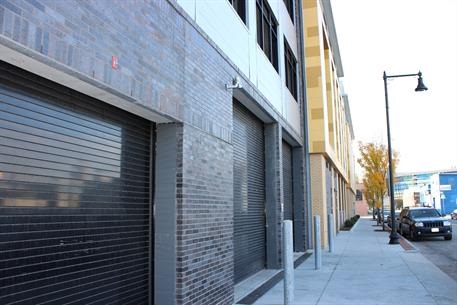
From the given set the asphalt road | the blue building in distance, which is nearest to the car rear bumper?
the asphalt road

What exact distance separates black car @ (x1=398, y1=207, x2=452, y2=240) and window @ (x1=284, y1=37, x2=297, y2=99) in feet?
36.6

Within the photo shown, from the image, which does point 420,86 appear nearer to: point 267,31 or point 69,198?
point 267,31

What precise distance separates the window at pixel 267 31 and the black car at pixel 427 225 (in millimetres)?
14365

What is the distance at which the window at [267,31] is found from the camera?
12.8 m

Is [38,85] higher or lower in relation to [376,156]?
lower

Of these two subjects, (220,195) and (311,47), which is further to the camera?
(311,47)

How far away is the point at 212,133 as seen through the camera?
305 inches

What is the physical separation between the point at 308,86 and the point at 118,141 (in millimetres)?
16140

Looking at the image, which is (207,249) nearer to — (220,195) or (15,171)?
(220,195)

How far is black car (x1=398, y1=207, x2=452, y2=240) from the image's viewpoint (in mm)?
24284

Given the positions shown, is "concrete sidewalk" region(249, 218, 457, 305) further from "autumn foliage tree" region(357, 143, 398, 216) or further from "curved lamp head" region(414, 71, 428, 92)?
"autumn foliage tree" region(357, 143, 398, 216)

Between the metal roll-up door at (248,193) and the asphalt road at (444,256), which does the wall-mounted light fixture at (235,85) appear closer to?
the metal roll-up door at (248,193)

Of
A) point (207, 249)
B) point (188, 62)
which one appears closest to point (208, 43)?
point (188, 62)

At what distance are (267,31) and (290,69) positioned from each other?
4.34 metres
